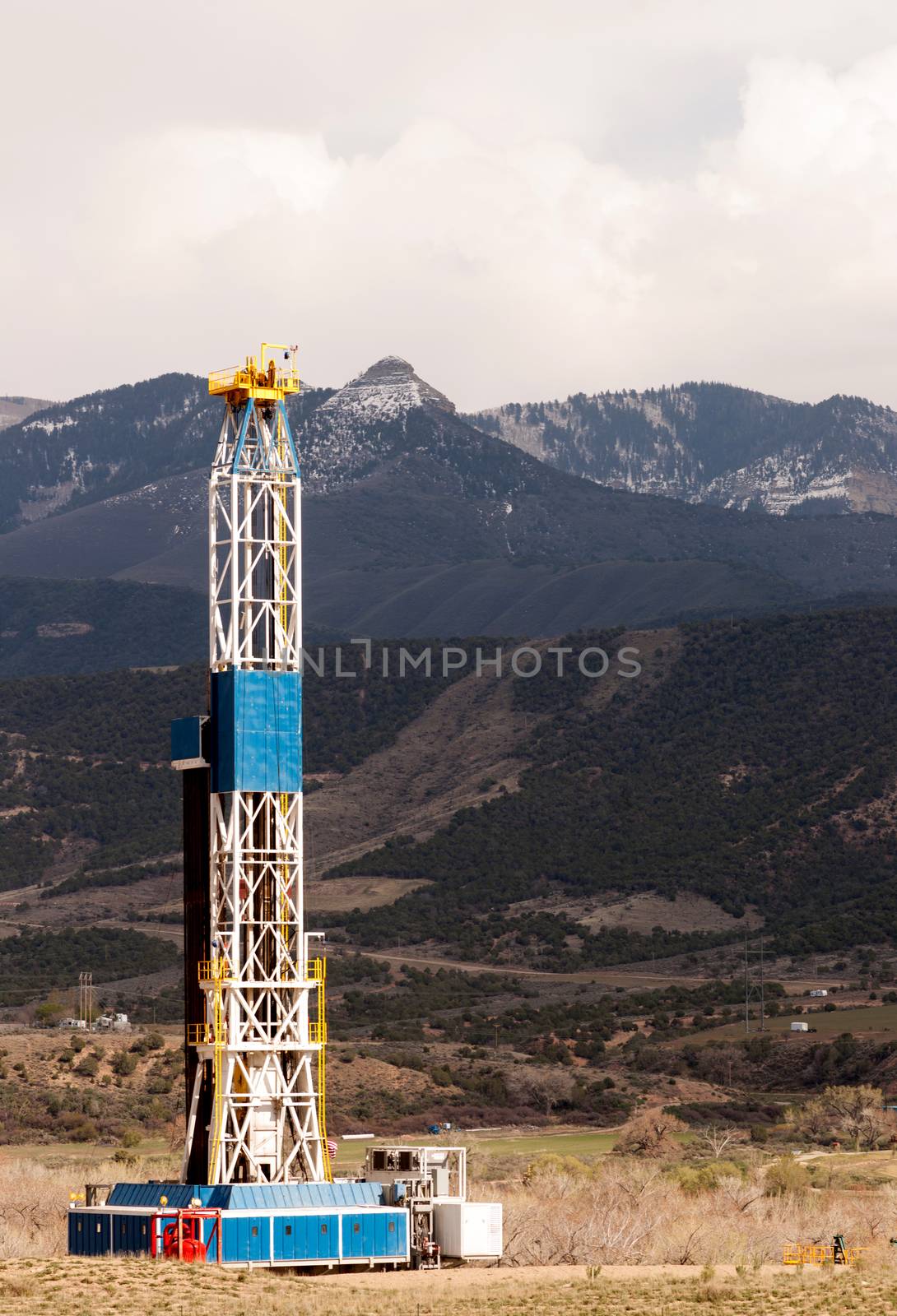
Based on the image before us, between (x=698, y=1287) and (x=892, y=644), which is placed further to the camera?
(x=892, y=644)

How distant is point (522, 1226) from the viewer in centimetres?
4284

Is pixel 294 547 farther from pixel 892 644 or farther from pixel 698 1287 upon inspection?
pixel 892 644

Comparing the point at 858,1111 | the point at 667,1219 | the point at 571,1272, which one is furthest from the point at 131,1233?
the point at 858,1111

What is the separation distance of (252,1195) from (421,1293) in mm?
3814

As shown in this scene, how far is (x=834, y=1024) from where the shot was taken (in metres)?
106

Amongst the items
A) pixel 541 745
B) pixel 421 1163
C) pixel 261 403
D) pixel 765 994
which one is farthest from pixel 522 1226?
pixel 541 745

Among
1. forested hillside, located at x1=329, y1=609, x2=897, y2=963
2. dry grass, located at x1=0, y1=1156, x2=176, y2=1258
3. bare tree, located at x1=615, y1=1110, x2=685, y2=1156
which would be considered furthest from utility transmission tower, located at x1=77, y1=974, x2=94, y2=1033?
dry grass, located at x1=0, y1=1156, x2=176, y2=1258

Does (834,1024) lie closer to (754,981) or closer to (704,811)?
(754,981)

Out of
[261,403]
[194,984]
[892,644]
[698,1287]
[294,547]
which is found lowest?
[698,1287]

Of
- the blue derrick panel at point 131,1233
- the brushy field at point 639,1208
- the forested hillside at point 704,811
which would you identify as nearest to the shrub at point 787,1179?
the brushy field at point 639,1208

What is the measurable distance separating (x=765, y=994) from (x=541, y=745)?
7059 centimetres

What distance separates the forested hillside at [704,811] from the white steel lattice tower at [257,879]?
99.1 m

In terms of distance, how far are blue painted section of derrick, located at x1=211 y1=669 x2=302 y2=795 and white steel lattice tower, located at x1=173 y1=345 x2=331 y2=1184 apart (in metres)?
0.03

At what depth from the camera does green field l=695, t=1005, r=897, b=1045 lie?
103m
